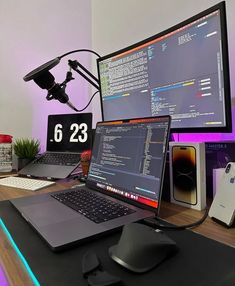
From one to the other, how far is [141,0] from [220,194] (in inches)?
44.3

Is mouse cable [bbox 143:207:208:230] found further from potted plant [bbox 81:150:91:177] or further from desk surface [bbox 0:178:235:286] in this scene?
potted plant [bbox 81:150:91:177]

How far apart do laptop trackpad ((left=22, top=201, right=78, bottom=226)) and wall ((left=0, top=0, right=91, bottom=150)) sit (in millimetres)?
1045

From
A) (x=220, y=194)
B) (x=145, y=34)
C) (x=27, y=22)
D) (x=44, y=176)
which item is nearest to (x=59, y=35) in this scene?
(x=27, y=22)

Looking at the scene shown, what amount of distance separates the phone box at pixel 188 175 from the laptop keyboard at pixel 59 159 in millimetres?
574

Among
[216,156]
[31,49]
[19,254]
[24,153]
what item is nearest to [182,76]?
[216,156]

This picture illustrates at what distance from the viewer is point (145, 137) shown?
0.70 meters

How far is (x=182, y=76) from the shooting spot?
0.82 metres

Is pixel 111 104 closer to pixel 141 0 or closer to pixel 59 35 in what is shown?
pixel 141 0

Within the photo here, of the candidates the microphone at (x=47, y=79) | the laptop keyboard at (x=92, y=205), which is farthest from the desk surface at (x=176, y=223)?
the microphone at (x=47, y=79)

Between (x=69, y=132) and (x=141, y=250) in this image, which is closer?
(x=141, y=250)

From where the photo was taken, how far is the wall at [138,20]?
979mm

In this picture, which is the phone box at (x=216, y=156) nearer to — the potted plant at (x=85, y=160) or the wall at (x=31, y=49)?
the potted plant at (x=85, y=160)

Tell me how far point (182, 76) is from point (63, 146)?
2.78ft

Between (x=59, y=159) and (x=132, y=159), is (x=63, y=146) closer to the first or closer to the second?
(x=59, y=159)
